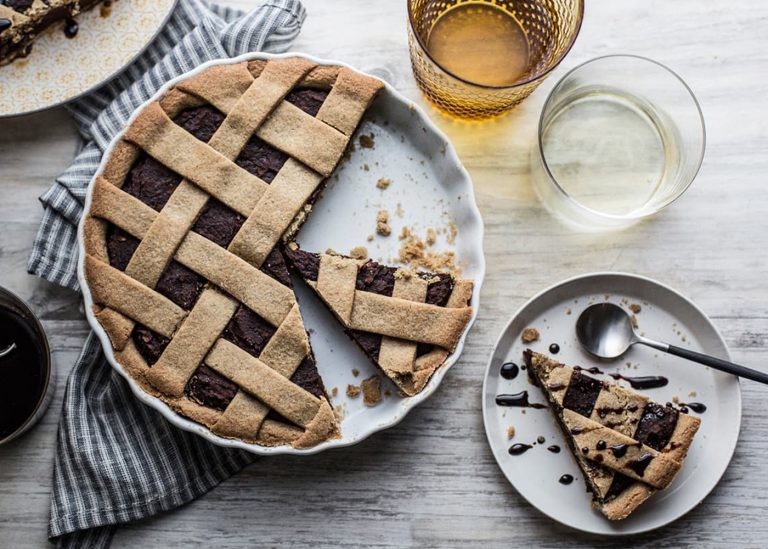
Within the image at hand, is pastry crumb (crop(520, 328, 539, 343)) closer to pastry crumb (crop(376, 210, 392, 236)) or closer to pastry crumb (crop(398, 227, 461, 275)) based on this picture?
pastry crumb (crop(398, 227, 461, 275))

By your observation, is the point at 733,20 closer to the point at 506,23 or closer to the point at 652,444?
the point at 506,23

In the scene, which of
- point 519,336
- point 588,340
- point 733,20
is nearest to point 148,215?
point 519,336

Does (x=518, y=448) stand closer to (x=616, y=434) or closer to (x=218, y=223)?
(x=616, y=434)

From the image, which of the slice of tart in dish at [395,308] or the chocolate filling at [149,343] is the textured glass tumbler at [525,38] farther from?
the chocolate filling at [149,343]

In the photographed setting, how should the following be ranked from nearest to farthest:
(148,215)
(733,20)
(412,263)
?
Answer: 1. (148,215)
2. (412,263)
3. (733,20)

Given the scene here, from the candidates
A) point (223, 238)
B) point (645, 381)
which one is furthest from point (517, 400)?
point (223, 238)

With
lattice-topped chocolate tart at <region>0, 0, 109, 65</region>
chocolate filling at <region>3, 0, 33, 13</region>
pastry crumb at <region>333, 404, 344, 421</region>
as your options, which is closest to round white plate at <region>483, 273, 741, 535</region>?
pastry crumb at <region>333, 404, 344, 421</region>
